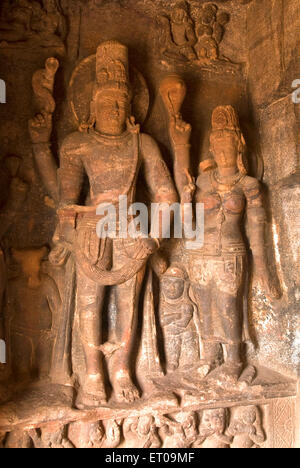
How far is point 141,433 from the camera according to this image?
10.5 feet

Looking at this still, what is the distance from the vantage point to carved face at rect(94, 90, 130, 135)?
3.35 metres

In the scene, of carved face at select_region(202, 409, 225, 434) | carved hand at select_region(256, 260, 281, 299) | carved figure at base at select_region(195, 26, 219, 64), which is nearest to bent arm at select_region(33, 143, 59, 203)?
carved figure at base at select_region(195, 26, 219, 64)

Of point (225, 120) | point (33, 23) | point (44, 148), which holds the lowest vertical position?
point (44, 148)

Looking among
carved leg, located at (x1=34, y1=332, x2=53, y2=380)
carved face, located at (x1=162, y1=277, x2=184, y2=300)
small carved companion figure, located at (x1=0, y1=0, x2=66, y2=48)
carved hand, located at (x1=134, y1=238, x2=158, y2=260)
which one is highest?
small carved companion figure, located at (x1=0, y1=0, x2=66, y2=48)

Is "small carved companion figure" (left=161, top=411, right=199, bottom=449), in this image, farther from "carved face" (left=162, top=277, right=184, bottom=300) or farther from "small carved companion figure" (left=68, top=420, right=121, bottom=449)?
"carved face" (left=162, top=277, right=184, bottom=300)

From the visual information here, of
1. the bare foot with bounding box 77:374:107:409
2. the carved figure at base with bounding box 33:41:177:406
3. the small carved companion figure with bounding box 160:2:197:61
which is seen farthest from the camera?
the small carved companion figure with bounding box 160:2:197:61

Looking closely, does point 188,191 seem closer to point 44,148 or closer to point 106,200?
point 106,200

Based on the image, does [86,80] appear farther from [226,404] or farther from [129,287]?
[226,404]

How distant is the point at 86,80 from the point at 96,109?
1.42ft

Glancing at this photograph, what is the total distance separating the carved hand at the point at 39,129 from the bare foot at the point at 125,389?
83.1 inches

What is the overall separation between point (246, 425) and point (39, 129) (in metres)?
3.09

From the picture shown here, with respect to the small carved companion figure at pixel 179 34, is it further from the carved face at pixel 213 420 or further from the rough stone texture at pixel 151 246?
the carved face at pixel 213 420

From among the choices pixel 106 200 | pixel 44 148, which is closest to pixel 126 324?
pixel 106 200
